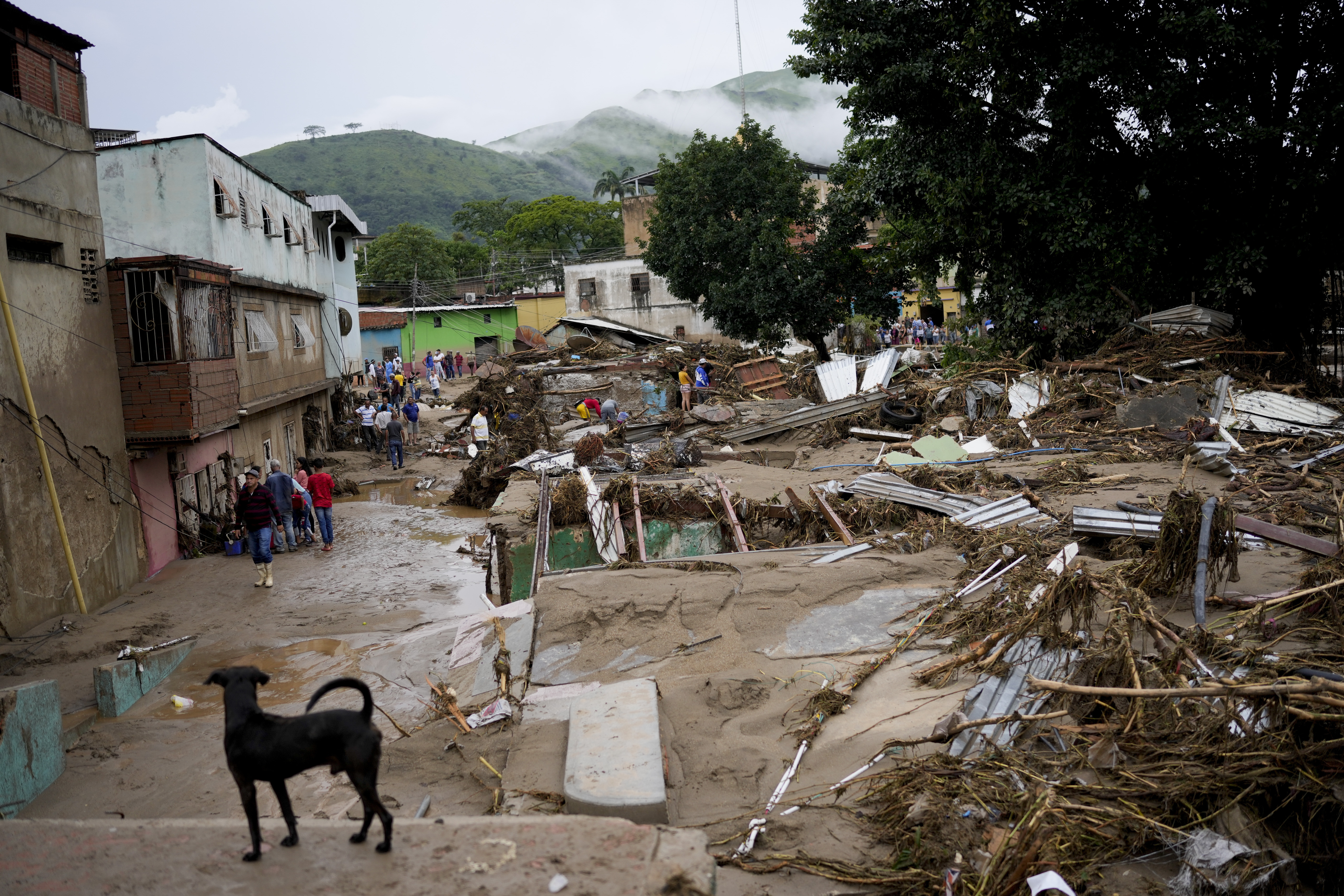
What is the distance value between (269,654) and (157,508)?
5.32m

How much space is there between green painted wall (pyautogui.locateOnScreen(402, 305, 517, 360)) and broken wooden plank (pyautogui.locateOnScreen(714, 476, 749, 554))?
39049 millimetres

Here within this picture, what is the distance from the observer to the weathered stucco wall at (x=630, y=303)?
44.3m

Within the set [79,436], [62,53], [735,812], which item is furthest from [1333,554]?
[62,53]

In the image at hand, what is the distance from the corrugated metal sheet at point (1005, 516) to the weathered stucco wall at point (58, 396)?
10.7m

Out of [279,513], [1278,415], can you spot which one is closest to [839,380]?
[1278,415]

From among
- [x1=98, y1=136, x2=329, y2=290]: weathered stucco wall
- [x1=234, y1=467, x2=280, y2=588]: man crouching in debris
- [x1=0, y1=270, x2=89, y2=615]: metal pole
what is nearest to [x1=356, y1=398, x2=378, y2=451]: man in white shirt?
[x1=98, y1=136, x2=329, y2=290]: weathered stucco wall

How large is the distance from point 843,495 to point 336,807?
7.11 metres

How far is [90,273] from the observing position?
475 inches

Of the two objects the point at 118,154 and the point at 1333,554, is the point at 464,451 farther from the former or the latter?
the point at 1333,554

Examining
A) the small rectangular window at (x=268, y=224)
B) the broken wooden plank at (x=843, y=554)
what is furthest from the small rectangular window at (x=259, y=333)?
the broken wooden plank at (x=843, y=554)

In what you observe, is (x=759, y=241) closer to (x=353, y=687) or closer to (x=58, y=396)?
(x=58, y=396)

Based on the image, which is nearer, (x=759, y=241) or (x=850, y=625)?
(x=850, y=625)

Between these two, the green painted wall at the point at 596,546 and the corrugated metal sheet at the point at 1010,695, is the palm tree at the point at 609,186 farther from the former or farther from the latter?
the corrugated metal sheet at the point at 1010,695

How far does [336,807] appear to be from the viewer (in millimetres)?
5707
